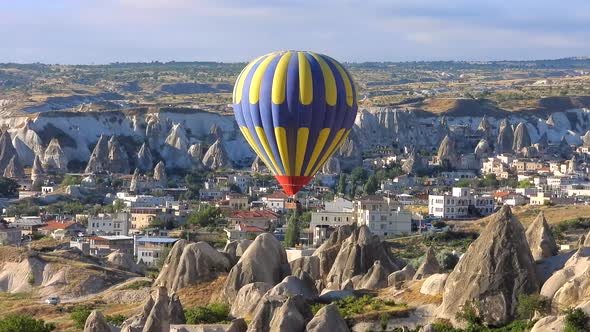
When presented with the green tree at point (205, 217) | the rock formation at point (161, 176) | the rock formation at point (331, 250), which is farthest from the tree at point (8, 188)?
the rock formation at point (331, 250)

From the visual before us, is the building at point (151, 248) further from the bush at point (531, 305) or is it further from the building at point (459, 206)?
the bush at point (531, 305)

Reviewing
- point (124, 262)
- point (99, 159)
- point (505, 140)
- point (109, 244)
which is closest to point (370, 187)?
point (99, 159)

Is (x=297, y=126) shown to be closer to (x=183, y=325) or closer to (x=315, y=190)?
(x=183, y=325)

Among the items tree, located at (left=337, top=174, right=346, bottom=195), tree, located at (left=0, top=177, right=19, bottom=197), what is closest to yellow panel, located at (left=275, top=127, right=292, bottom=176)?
tree, located at (left=337, top=174, right=346, bottom=195)

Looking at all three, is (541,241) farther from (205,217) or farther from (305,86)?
(205,217)

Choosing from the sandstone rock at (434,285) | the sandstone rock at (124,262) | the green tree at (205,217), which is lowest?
the green tree at (205,217)
